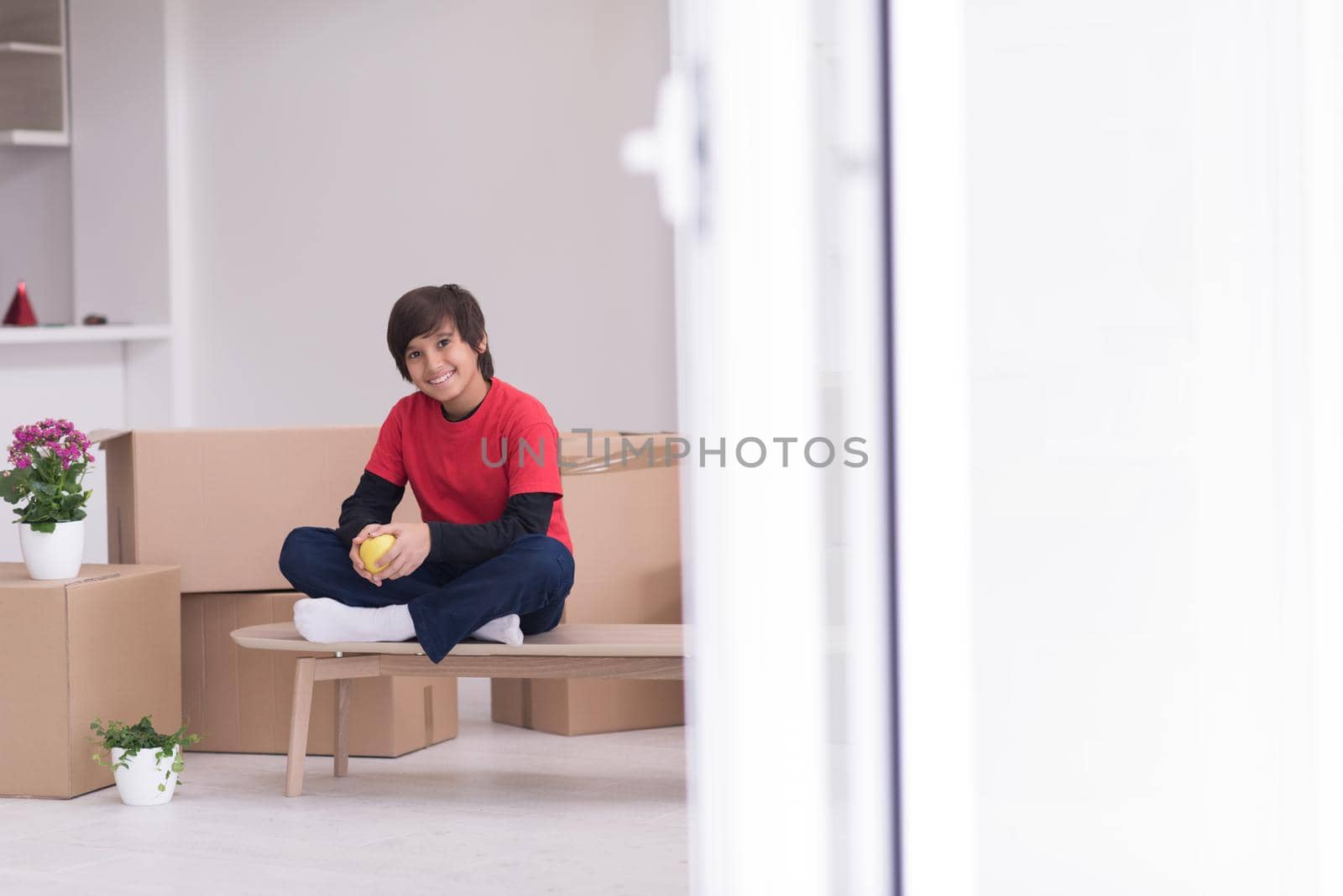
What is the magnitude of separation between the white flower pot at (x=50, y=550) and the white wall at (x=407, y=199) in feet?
4.88

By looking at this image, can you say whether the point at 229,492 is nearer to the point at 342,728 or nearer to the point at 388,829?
the point at 342,728

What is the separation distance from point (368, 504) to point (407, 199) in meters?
1.73

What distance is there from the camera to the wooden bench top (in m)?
2.16

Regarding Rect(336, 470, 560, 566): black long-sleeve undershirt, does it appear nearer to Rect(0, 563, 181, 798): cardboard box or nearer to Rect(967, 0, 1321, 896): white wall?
Rect(0, 563, 181, 798): cardboard box

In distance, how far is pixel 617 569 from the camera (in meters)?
2.73

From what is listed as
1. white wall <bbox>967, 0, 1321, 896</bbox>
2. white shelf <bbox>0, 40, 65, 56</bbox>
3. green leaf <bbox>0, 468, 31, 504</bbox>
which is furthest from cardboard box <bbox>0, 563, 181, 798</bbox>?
white shelf <bbox>0, 40, 65, 56</bbox>

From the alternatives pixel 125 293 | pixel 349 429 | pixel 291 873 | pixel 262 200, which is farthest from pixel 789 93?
pixel 125 293

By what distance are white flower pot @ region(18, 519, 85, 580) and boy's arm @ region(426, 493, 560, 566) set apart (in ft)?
1.95

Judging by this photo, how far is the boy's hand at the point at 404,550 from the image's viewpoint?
7.18 feet

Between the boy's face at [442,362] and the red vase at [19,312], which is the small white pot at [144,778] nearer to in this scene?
the boy's face at [442,362]

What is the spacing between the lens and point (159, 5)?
4.12 meters

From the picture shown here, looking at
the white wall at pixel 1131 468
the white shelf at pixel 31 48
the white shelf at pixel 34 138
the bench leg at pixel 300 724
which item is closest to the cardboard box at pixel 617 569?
the bench leg at pixel 300 724

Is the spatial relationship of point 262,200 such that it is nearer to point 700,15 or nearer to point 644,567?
point 644,567

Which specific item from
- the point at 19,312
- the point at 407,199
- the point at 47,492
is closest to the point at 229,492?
the point at 47,492
